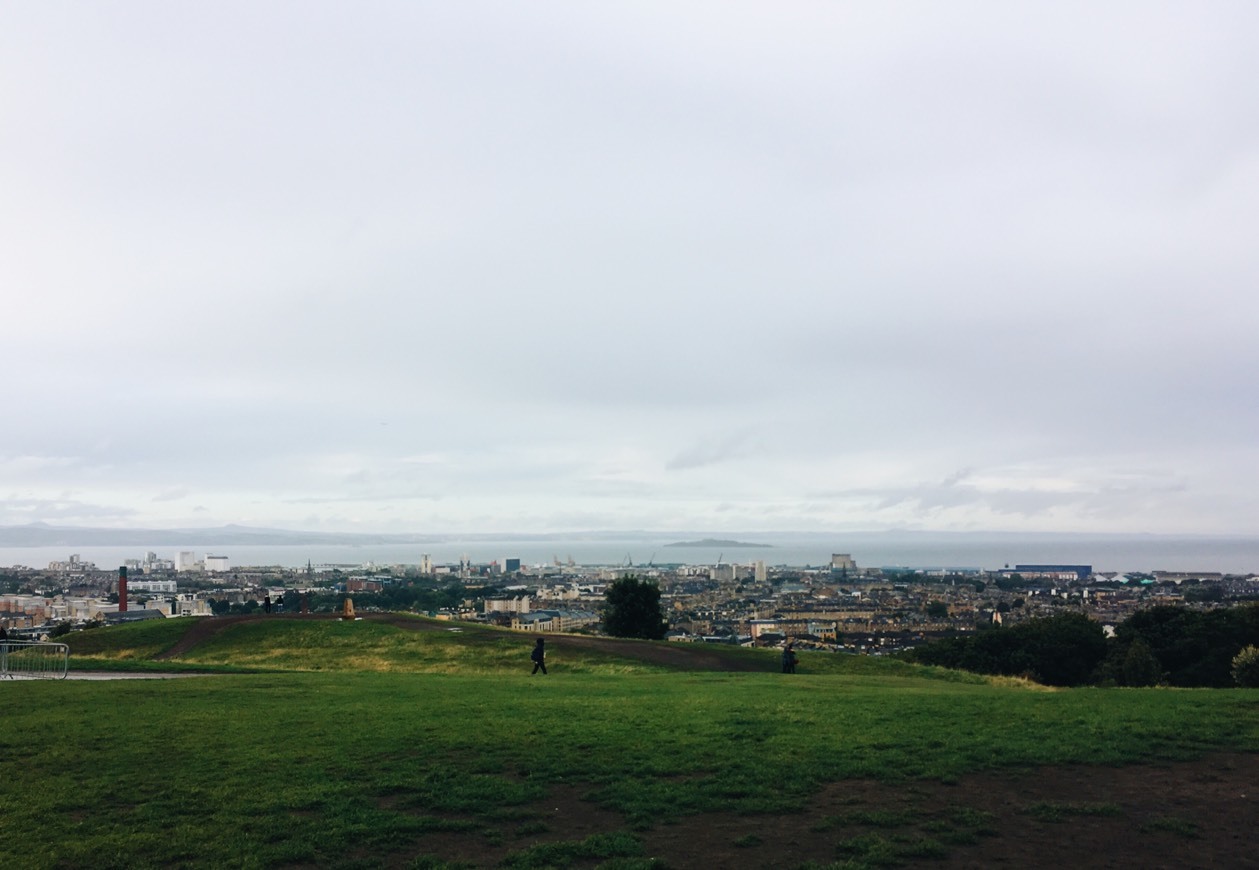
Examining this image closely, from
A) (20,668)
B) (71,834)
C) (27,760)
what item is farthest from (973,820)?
(20,668)

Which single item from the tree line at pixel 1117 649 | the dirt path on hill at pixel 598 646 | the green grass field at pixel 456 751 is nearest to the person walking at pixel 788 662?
the dirt path on hill at pixel 598 646

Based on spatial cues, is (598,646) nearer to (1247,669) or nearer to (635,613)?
(635,613)

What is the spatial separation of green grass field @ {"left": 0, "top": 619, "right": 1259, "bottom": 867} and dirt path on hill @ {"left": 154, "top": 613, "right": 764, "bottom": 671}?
10861 millimetres

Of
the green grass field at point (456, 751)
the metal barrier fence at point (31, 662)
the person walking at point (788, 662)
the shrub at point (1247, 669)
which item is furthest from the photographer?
the shrub at point (1247, 669)

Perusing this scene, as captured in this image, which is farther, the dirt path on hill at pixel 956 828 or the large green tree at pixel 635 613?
the large green tree at pixel 635 613

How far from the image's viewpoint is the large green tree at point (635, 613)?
159ft

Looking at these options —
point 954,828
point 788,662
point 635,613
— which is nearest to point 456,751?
point 954,828

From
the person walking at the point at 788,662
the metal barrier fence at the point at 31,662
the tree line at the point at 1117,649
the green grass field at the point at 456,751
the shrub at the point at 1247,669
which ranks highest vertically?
the green grass field at the point at 456,751

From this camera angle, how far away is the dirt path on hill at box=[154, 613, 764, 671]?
106 feet

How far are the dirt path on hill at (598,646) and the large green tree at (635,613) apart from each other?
30.3 feet

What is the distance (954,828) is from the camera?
9.02 m

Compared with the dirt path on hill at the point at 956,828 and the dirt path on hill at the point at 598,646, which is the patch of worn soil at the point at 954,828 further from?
the dirt path on hill at the point at 598,646

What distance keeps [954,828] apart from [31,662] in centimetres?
2660

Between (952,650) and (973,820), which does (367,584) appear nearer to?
(952,650)
